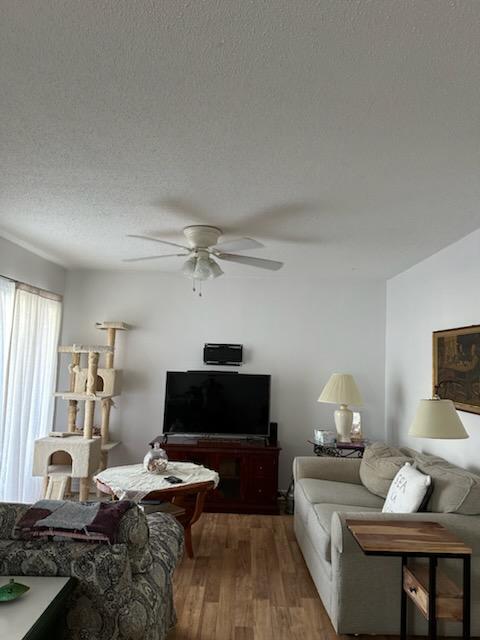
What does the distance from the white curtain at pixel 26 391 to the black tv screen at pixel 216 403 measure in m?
1.31

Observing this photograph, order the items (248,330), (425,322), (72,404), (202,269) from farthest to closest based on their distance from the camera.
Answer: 1. (248,330)
2. (72,404)
3. (425,322)
4. (202,269)

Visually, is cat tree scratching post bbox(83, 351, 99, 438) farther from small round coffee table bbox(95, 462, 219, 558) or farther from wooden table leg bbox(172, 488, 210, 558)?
wooden table leg bbox(172, 488, 210, 558)

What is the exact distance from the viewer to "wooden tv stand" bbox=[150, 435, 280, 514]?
452cm

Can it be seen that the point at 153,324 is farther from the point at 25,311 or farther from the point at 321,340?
the point at 321,340

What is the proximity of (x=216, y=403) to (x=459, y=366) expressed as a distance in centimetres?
249

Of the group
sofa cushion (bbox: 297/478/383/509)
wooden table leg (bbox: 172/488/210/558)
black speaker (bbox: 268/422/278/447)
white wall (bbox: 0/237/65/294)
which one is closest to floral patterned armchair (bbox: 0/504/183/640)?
wooden table leg (bbox: 172/488/210/558)

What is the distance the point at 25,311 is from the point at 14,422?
3.47 ft

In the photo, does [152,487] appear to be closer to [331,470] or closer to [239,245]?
[331,470]

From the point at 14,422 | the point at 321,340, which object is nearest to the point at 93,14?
the point at 14,422

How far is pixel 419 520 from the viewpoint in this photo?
2.51 meters

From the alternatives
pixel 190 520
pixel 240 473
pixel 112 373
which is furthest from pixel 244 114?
pixel 240 473

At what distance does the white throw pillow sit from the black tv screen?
76.3 inches

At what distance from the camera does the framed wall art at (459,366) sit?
122 inches

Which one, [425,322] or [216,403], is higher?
[425,322]
